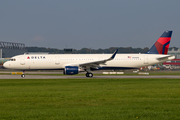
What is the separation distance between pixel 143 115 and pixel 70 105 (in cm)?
411

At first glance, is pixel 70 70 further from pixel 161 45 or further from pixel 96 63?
pixel 161 45

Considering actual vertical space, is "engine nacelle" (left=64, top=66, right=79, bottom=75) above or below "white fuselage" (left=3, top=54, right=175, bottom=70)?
below

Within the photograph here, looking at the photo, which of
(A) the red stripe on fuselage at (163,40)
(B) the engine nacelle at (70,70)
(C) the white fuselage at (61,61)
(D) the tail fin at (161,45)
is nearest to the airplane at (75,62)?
(C) the white fuselage at (61,61)

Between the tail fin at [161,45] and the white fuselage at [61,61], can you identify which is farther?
the tail fin at [161,45]

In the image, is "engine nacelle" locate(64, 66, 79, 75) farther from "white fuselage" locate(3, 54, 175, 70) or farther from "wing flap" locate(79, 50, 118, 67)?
"white fuselage" locate(3, 54, 175, 70)

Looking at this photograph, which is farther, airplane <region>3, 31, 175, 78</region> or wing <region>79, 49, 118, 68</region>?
airplane <region>3, 31, 175, 78</region>

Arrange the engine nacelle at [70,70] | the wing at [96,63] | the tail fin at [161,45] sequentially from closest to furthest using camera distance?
1. the engine nacelle at [70,70]
2. the wing at [96,63]
3. the tail fin at [161,45]

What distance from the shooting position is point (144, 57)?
4262 centimetres

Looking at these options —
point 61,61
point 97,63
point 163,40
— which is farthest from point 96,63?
point 163,40

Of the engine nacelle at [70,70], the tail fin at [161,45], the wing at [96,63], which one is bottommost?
the engine nacelle at [70,70]

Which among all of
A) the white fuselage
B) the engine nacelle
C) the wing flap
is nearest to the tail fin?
the white fuselage

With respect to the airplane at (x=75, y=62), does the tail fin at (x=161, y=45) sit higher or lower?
higher

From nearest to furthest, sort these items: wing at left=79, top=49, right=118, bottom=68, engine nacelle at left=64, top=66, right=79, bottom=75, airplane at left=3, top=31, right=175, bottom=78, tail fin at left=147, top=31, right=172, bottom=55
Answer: engine nacelle at left=64, top=66, right=79, bottom=75
wing at left=79, top=49, right=118, bottom=68
airplane at left=3, top=31, right=175, bottom=78
tail fin at left=147, top=31, right=172, bottom=55

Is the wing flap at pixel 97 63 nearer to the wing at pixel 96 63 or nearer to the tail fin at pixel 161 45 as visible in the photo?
the wing at pixel 96 63
